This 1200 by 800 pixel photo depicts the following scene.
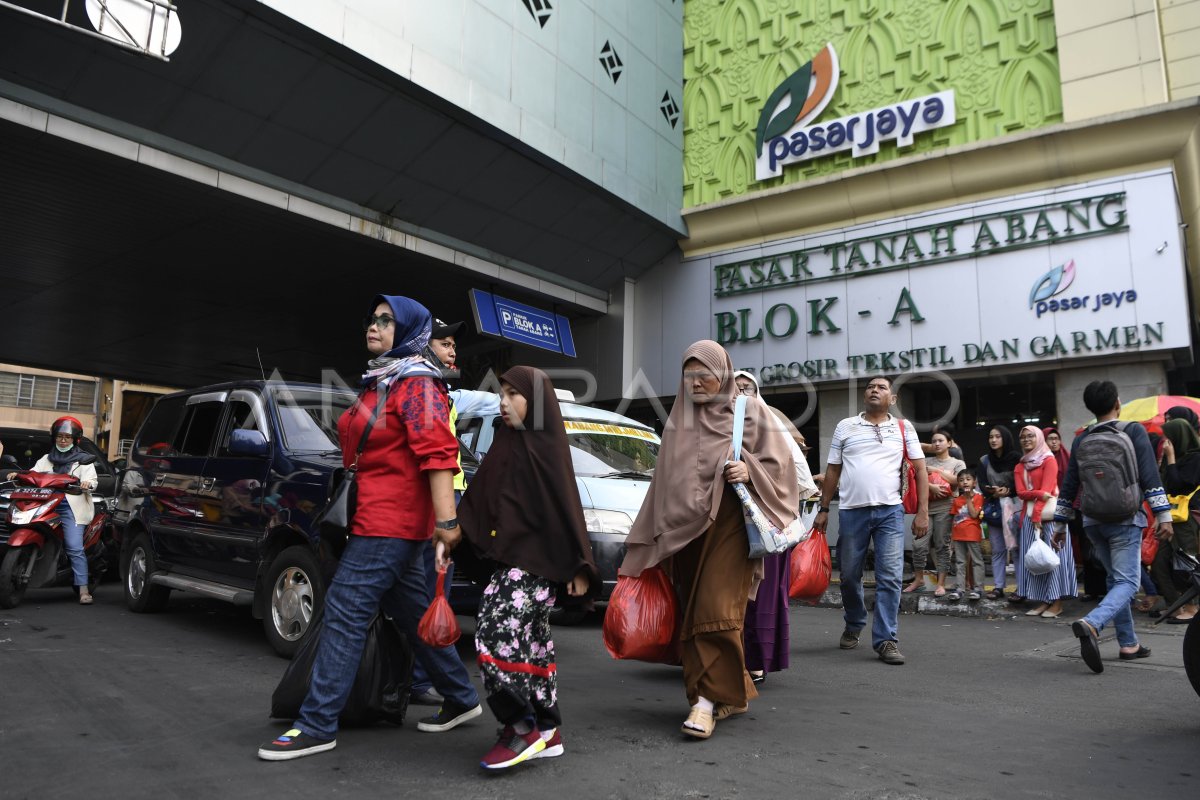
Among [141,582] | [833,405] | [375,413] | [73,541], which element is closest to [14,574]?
[73,541]

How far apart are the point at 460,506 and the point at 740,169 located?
13365mm

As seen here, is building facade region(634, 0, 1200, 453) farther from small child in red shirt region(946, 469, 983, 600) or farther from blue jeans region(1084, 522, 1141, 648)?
blue jeans region(1084, 522, 1141, 648)

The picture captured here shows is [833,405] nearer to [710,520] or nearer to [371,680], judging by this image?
[710,520]

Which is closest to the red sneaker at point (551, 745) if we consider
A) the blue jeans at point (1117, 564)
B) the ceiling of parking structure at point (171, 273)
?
the blue jeans at point (1117, 564)

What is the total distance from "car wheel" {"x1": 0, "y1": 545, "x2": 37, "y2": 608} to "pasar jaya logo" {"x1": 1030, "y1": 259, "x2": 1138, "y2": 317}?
42.4 ft

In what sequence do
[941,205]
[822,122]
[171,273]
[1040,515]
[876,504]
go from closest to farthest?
[876,504] < [1040,515] < [941,205] < [822,122] < [171,273]

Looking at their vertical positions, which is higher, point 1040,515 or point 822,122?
point 822,122

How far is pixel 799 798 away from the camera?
2943 millimetres

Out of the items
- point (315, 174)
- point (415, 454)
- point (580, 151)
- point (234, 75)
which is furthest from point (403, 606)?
point (580, 151)

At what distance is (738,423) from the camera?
13.1ft

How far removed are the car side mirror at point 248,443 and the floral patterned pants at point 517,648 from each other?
2677 millimetres

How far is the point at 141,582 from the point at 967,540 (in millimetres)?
7904

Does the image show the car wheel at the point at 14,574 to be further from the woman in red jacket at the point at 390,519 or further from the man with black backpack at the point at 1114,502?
the man with black backpack at the point at 1114,502

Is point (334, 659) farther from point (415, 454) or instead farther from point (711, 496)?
point (711, 496)
